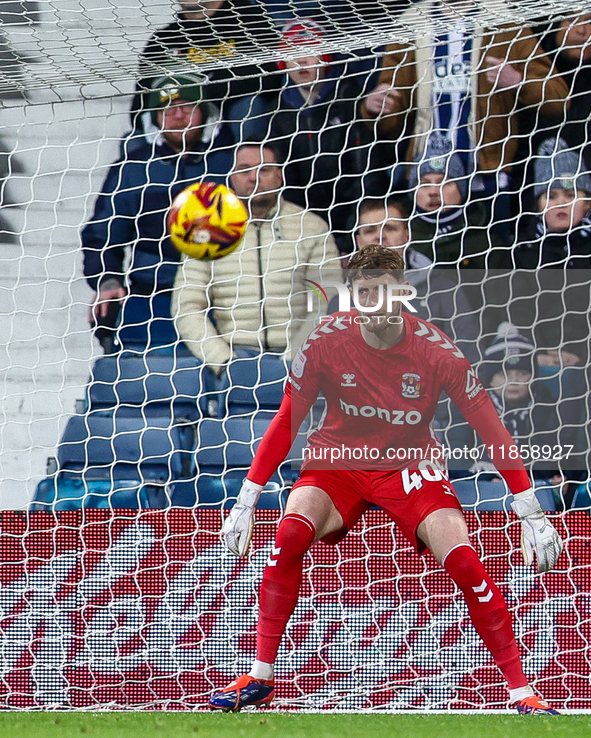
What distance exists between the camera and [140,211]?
4.78 m

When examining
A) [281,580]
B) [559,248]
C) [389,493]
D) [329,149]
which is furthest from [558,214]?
[281,580]

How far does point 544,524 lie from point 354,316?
3.28ft

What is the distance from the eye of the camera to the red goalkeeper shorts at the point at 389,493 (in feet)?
10.9

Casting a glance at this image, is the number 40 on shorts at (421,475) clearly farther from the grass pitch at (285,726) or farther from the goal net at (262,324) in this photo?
the goal net at (262,324)

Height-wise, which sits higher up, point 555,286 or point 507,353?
point 555,286

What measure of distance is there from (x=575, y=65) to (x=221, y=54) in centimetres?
171

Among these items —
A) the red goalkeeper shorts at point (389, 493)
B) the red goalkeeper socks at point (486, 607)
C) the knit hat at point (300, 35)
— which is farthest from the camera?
the knit hat at point (300, 35)

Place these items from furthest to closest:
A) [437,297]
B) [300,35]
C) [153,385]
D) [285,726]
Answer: [153,385], [437,297], [300,35], [285,726]

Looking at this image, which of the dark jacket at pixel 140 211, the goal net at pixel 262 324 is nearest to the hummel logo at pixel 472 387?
the goal net at pixel 262 324

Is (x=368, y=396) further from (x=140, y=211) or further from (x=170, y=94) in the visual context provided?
(x=170, y=94)

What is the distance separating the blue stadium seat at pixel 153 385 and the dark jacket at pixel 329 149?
978mm

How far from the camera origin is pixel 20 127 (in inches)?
190

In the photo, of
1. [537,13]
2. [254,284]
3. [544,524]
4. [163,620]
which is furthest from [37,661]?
[537,13]

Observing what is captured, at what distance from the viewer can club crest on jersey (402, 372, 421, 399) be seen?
348cm
